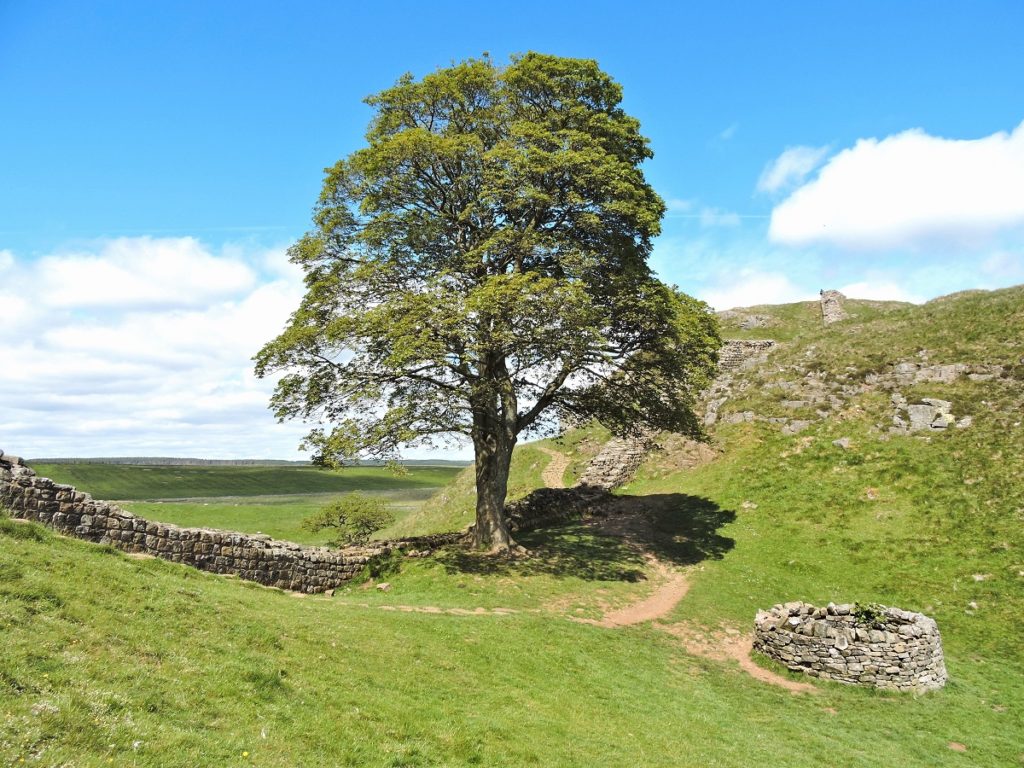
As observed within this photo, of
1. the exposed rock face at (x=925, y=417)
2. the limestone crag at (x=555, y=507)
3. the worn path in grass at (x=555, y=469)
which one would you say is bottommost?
the limestone crag at (x=555, y=507)

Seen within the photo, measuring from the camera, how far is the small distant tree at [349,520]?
5135 centimetres

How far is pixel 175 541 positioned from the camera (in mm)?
22938

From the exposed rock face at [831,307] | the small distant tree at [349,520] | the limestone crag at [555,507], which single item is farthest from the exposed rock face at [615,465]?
the exposed rock face at [831,307]

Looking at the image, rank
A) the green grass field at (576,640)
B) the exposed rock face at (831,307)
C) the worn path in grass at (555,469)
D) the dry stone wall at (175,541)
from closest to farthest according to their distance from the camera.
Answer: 1. the green grass field at (576,640)
2. the dry stone wall at (175,541)
3. the worn path in grass at (555,469)
4. the exposed rock face at (831,307)

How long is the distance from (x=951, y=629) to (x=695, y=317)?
17.5 m

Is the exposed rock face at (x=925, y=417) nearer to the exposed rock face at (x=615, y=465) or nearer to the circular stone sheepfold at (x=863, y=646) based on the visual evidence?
the exposed rock face at (x=615, y=465)

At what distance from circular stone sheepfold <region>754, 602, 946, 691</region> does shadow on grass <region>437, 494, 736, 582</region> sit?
854 cm

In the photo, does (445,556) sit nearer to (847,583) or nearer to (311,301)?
(311,301)

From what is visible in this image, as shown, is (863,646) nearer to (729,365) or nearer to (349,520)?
(729,365)

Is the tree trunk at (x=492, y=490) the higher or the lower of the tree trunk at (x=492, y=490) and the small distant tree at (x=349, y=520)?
the higher

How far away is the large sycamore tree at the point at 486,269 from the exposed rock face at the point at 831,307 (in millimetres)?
45878

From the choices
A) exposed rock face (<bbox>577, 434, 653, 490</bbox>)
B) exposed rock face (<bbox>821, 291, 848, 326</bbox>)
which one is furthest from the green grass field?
exposed rock face (<bbox>821, 291, 848, 326</bbox>)

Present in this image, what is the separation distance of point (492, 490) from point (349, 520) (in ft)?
81.8

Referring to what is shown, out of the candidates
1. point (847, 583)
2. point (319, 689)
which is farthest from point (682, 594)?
point (319, 689)
